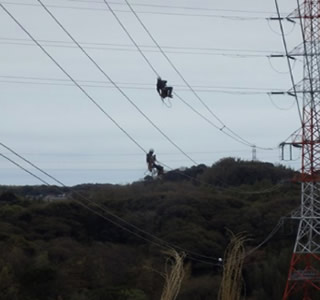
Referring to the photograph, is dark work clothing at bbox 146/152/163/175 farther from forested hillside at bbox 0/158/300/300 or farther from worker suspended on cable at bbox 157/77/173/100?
forested hillside at bbox 0/158/300/300

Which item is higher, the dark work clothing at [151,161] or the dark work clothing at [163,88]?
the dark work clothing at [163,88]

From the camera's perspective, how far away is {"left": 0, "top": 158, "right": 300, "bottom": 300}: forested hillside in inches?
1069

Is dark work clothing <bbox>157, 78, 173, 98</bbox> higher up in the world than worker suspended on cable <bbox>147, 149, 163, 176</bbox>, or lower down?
higher up

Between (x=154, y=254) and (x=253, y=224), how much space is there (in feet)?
15.9

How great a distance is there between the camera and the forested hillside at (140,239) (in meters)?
27.1

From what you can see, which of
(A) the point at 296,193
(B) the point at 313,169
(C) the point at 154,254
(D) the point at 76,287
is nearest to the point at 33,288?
(D) the point at 76,287

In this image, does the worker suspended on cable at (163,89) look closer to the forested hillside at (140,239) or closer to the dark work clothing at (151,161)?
the dark work clothing at (151,161)

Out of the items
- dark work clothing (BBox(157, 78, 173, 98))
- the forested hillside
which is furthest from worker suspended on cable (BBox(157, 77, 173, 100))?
the forested hillside

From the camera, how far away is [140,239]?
120ft

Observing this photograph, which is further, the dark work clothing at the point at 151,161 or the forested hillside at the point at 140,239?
the forested hillside at the point at 140,239

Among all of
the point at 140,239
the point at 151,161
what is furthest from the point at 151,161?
the point at 140,239

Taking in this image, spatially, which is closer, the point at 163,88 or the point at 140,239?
the point at 163,88

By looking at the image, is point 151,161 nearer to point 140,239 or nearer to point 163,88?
point 163,88

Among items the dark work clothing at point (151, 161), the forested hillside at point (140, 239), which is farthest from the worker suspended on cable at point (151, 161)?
the forested hillside at point (140, 239)
